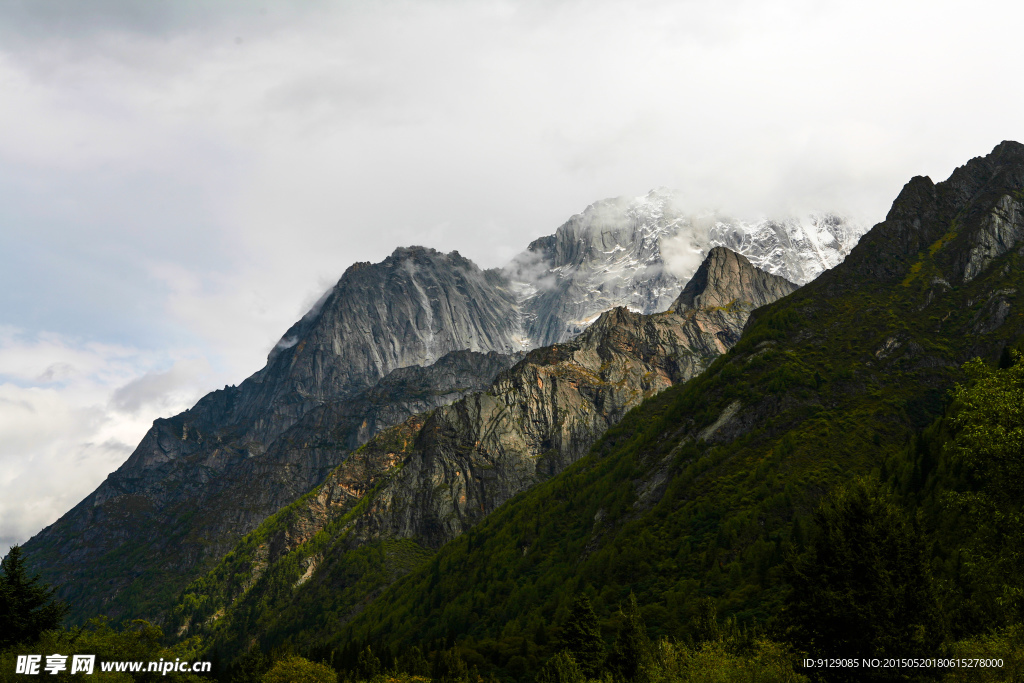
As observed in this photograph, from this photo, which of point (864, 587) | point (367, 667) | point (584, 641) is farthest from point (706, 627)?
point (367, 667)

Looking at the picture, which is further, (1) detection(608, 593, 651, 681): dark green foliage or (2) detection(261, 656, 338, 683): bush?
(2) detection(261, 656, 338, 683): bush

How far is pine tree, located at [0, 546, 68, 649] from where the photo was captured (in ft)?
255

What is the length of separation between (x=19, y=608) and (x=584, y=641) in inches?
2922

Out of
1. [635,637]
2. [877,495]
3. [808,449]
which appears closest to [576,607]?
[635,637]

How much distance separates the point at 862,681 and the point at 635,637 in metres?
54.4

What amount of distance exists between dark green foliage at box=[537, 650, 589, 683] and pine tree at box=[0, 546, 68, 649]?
65.3 meters

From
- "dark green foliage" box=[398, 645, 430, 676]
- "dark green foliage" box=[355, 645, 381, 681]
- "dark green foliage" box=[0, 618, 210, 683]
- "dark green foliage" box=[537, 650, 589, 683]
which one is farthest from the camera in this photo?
"dark green foliage" box=[355, 645, 381, 681]

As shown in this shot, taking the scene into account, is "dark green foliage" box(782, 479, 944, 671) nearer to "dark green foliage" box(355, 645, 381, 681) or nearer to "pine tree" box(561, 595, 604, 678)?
"pine tree" box(561, 595, 604, 678)

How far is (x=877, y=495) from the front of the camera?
52.4m

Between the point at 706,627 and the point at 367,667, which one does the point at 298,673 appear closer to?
the point at 367,667

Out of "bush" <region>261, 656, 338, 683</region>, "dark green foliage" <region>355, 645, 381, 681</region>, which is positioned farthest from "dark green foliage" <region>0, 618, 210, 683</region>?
"dark green foliage" <region>355, 645, 381, 681</region>

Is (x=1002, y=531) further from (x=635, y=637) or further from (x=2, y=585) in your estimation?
(x=2, y=585)

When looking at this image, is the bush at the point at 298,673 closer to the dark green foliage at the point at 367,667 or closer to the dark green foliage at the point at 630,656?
the dark green foliage at the point at 367,667

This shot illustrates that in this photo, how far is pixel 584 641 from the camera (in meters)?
102
